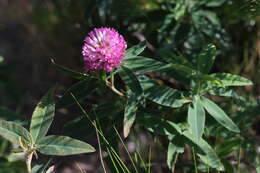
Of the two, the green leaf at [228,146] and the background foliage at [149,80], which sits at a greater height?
the background foliage at [149,80]

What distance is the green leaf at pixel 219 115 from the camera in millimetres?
1342

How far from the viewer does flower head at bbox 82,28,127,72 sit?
1.21 m

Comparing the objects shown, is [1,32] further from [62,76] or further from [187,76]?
[187,76]

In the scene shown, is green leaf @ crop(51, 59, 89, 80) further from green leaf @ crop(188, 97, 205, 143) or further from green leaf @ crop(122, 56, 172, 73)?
green leaf @ crop(188, 97, 205, 143)

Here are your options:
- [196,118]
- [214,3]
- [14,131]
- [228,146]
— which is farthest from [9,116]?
[214,3]

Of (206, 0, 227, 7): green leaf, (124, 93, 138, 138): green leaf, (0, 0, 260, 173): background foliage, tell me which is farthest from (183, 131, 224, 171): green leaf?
(206, 0, 227, 7): green leaf

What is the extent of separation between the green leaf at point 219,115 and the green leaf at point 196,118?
31 millimetres

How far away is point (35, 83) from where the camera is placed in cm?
270

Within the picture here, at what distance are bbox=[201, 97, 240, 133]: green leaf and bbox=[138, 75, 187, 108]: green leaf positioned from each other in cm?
8

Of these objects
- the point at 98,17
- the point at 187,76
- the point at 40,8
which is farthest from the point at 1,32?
the point at 187,76

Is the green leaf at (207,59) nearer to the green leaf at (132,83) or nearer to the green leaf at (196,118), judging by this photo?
the green leaf at (196,118)

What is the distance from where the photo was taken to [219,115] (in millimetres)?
1369

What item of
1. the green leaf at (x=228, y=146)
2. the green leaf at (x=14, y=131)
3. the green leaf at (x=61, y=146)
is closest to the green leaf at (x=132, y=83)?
the green leaf at (x=61, y=146)

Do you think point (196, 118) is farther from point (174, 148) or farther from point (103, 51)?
point (103, 51)
